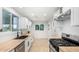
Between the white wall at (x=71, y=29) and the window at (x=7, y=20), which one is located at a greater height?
the window at (x=7, y=20)

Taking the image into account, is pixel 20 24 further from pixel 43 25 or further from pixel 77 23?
pixel 43 25

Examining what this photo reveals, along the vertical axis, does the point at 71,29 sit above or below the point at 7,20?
below

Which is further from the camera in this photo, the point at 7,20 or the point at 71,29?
the point at 7,20

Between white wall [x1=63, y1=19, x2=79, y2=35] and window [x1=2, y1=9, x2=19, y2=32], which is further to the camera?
window [x1=2, y1=9, x2=19, y2=32]

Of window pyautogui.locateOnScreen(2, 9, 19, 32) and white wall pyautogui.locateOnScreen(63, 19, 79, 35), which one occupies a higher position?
window pyautogui.locateOnScreen(2, 9, 19, 32)

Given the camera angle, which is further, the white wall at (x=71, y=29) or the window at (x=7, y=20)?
the window at (x=7, y=20)

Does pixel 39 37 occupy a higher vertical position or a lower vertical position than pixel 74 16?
lower
